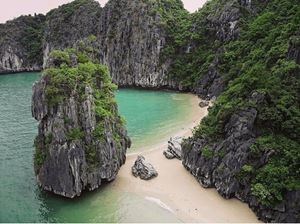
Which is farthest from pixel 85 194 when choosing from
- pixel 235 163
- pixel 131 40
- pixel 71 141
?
pixel 131 40

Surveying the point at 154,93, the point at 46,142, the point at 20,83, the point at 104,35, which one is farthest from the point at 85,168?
the point at 20,83

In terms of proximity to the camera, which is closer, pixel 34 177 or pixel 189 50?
pixel 34 177

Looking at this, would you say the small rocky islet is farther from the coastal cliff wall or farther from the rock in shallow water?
the coastal cliff wall

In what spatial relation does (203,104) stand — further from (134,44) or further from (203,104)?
(134,44)

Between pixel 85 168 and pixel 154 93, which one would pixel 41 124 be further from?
pixel 154 93

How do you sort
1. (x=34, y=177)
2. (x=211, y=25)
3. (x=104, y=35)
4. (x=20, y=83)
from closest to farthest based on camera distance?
(x=34, y=177) < (x=211, y=25) < (x=104, y=35) < (x=20, y=83)
